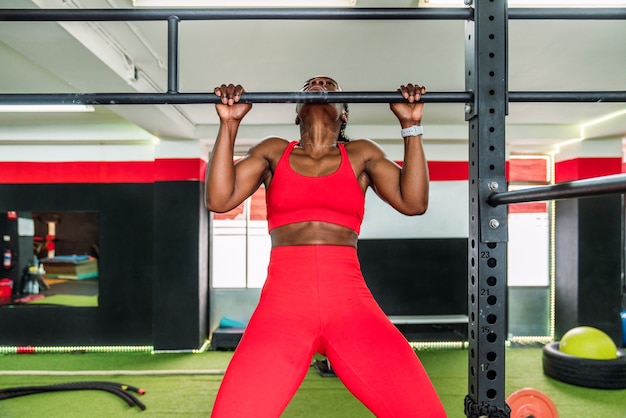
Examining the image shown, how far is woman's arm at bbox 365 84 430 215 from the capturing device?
59.9 inches

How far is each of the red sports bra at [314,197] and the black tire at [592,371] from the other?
4.31 metres

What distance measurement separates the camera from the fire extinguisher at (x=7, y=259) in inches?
258

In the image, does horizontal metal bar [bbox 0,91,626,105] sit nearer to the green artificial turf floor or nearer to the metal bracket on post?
the metal bracket on post

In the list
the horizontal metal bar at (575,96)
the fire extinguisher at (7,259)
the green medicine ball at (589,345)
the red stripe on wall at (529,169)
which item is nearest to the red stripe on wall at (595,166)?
the red stripe on wall at (529,169)

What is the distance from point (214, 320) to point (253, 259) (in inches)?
39.9

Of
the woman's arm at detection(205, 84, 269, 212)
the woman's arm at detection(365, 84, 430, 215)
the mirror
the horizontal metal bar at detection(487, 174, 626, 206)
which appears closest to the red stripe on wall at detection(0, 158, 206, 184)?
Answer: the mirror

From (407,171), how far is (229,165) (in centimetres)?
59

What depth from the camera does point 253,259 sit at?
22.8 ft

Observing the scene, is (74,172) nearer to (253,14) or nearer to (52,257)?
(52,257)

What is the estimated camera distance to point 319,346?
1543mm

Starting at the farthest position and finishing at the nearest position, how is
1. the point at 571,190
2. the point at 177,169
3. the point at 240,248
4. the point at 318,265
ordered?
1. the point at 240,248
2. the point at 177,169
3. the point at 318,265
4. the point at 571,190

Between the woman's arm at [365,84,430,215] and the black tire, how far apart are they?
13.8 ft

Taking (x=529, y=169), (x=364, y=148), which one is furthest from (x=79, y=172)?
(x=529, y=169)

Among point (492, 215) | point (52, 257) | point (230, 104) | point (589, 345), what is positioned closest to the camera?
point (492, 215)
